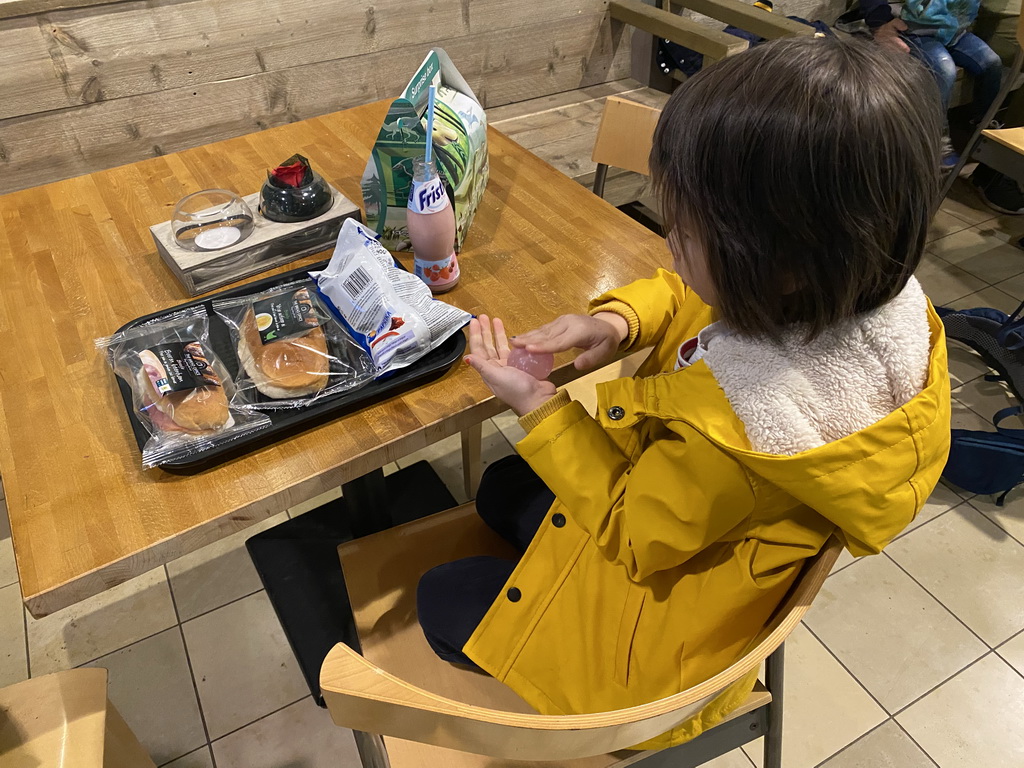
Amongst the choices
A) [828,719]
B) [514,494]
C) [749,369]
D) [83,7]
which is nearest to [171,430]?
[514,494]

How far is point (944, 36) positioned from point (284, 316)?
2956mm

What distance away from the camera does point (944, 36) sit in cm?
268

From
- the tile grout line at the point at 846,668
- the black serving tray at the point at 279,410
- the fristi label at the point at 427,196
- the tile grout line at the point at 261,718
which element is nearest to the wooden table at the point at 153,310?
the black serving tray at the point at 279,410

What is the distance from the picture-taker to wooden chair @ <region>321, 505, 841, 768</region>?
560 millimetres

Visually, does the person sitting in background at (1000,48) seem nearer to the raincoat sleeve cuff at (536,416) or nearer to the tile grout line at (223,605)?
the raincoat sleeve cuff at (536,416)

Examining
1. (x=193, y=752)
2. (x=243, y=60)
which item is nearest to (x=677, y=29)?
(x=243, y=60)

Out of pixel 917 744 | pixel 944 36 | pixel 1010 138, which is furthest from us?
pixel 944 36

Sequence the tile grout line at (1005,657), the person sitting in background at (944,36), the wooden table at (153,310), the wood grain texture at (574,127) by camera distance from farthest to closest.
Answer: the person sitting in background at (944,36), the wood grain texture at (574,127), the tile grout line at (1005,657), the wooden table at (153,310)

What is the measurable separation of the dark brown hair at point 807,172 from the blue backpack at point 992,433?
1.29 metres

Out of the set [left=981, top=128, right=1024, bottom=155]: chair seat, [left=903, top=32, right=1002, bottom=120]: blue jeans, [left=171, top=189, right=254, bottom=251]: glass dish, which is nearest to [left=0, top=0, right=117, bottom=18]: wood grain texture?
[left=171, top=189, right=254, bottom=251]: glass dish

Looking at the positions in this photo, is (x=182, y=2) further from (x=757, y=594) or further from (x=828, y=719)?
(x=828, y=719)

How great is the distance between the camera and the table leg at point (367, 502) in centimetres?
124

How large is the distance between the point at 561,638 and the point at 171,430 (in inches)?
20.3

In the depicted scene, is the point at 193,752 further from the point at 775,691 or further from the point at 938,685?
the point at 938,685
